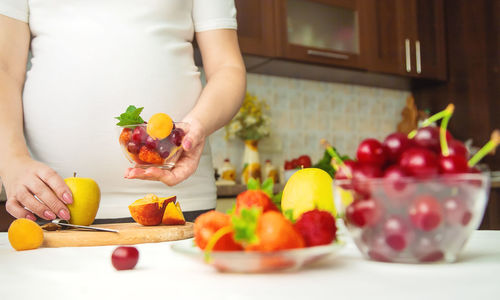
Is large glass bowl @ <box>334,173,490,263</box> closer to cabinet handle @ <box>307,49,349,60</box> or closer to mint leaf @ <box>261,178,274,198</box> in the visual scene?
mint leaf @ <box>261,178,274,198</box>

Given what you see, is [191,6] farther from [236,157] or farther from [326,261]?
[236,157]

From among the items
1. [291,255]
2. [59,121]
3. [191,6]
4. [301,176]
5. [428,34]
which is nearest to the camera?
[291,255]

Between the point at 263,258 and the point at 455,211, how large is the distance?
0.18 meters

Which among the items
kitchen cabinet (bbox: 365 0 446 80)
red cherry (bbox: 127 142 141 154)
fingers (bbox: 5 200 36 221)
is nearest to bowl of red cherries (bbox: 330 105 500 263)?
red cherry (bbox: 127 142 141 154)

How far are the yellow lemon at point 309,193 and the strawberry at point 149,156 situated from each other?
29cm

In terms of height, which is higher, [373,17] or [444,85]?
[373,17]

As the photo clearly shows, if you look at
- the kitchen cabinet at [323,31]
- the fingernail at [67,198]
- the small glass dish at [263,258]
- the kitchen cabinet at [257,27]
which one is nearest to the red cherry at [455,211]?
the small glass dish at [263,258]

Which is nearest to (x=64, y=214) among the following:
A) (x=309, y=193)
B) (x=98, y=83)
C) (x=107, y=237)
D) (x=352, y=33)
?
(x=107, y=237)

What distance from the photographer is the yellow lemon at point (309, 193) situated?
27.8 inches

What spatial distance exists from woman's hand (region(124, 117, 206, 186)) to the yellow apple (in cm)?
8

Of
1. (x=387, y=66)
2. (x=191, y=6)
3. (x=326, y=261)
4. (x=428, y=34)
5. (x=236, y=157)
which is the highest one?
(x=428, y=34)

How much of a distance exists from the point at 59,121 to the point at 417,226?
0.94 meters

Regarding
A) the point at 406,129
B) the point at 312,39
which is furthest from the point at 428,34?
the point at 312,39

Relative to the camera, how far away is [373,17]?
283cm
